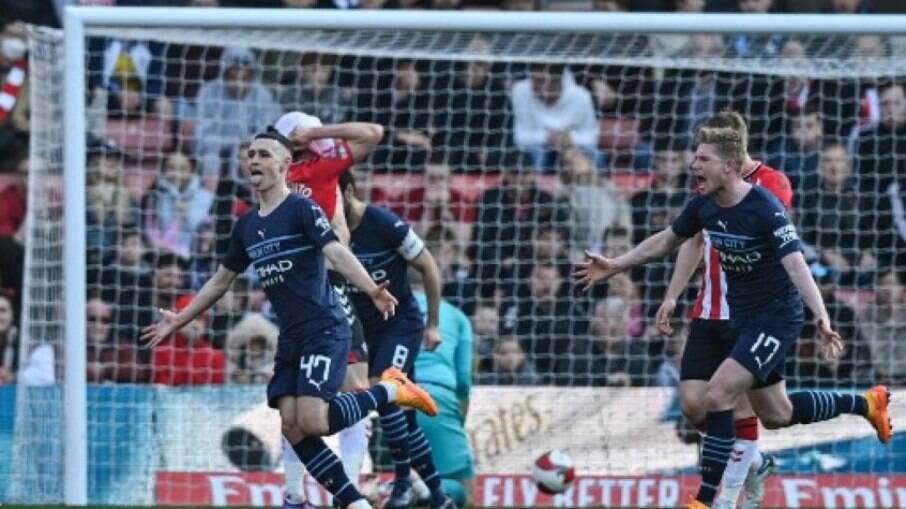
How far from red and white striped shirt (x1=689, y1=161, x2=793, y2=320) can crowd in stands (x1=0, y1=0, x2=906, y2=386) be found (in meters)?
3.39

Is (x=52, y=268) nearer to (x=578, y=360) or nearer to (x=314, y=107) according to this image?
(x=314, y=107)

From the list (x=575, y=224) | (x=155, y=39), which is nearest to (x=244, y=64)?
(x=155, y=39)

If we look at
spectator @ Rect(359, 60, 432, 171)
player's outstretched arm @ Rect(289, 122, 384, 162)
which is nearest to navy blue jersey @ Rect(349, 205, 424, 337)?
player's outstretched arm @ Rect(289, 122, 384, 162)

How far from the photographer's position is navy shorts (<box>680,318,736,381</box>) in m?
10.7

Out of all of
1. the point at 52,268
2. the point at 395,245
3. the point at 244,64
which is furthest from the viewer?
the point at 244,64

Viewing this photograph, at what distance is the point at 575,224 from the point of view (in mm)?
15000

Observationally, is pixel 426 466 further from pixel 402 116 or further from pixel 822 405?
pixel 402 116

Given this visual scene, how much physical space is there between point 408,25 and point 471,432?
2.79 metres

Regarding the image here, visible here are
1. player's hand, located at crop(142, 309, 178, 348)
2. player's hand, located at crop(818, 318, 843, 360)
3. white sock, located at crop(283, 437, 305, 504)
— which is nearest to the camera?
player's hand, located at crop(818, 318, 843, 360)

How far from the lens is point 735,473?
35.0 ft

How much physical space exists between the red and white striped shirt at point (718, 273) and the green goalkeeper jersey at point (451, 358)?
2.50 m

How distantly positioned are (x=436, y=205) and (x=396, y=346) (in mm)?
2925

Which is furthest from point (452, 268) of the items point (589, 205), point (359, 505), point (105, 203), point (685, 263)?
point (359, 505)

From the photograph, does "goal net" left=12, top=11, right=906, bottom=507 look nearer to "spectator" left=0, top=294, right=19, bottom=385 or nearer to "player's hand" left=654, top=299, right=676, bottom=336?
"spectator" left=0, top=294, right=19, bottom=385
